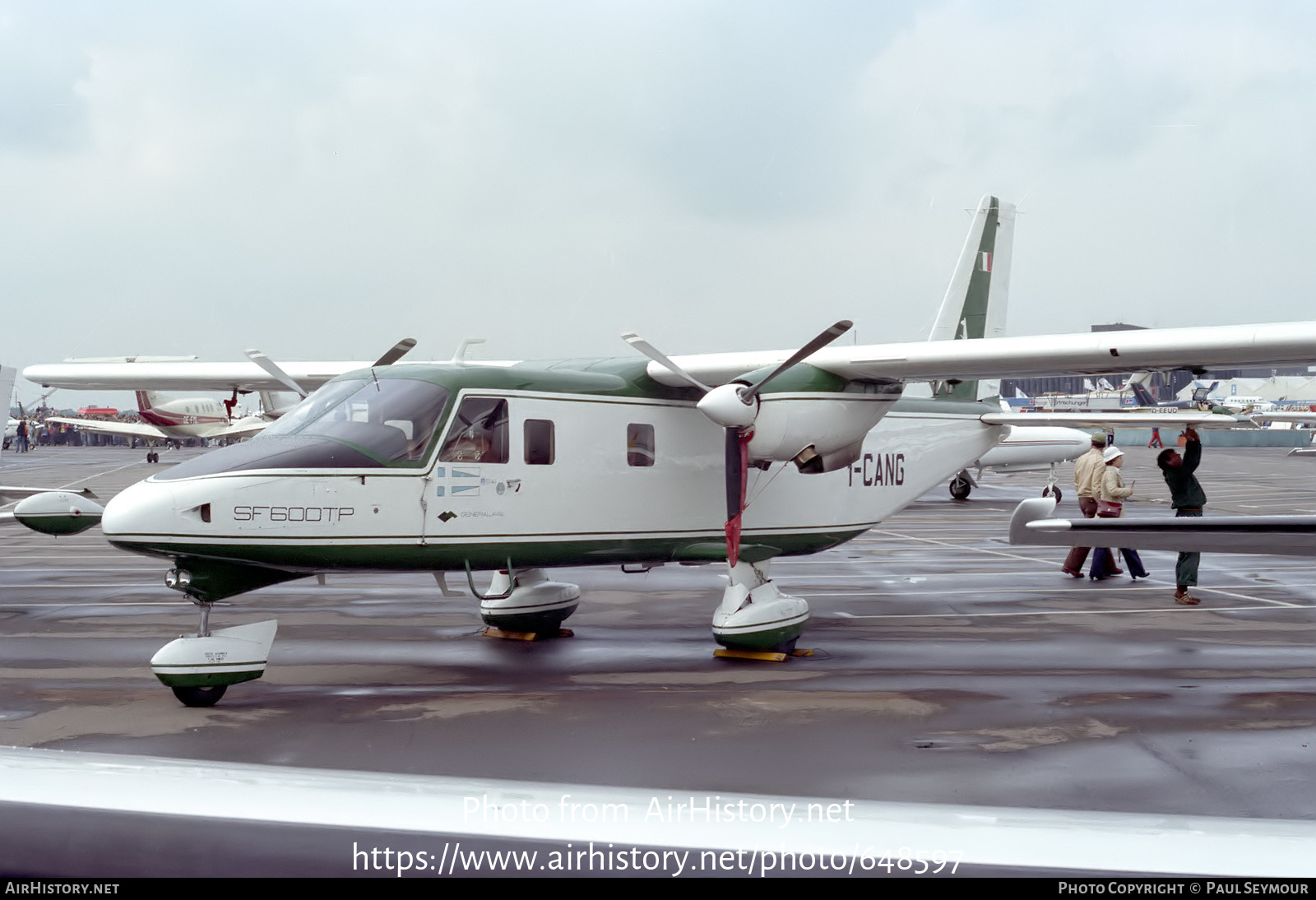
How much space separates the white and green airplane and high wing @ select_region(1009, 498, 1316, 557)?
646 centimetres

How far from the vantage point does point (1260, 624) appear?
38.6 ft

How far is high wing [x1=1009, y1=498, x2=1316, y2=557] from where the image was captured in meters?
3.11

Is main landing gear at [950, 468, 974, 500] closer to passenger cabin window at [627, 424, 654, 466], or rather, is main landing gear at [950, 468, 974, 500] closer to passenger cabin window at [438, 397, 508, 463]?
passenger cabin window at [627, 424, 654, 466]

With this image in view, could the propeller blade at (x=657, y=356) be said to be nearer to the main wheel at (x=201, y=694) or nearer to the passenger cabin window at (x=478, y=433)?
the passenger cabin window at (x=478, y=433)

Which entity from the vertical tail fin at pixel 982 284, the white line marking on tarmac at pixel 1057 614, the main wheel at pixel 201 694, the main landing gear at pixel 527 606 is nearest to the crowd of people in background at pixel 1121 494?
the white line marking on tarmac at pixel 1057 614

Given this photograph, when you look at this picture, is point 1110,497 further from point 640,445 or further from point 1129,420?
point 640,445

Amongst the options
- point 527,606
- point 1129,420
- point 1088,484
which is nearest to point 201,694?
point 527,606

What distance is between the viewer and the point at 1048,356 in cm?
1014

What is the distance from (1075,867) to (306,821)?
876mm

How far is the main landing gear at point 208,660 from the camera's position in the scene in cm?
784

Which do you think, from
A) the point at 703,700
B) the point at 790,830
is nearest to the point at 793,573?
the point at 703,700

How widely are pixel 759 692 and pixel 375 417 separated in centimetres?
390

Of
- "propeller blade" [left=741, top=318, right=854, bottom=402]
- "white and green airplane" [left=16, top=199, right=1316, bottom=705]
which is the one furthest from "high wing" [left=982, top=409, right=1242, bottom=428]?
"propeller blade" [left=741, top=318, right=854, bottom=402]

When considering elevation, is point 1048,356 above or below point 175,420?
above
